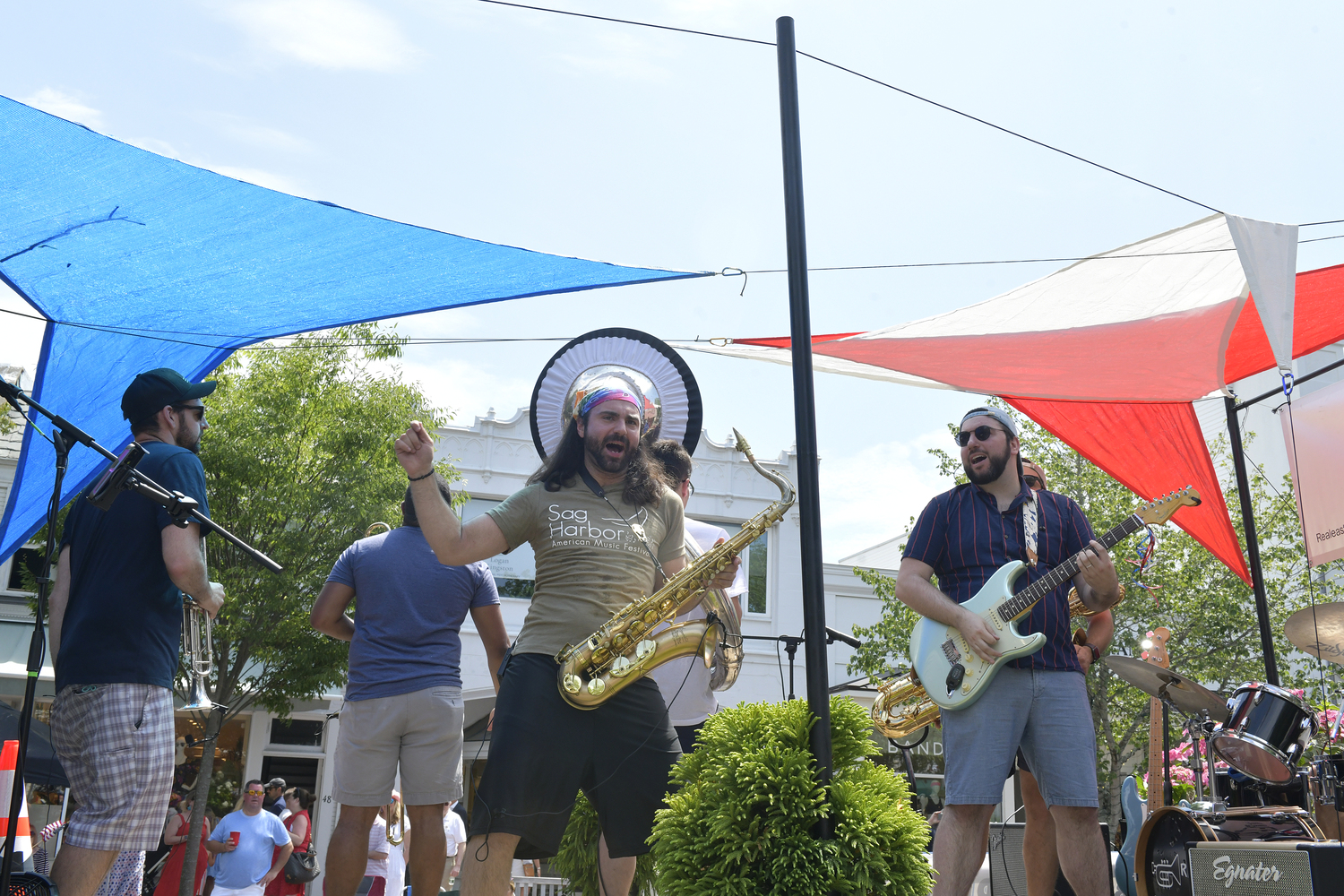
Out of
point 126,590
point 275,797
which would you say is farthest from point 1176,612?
point 126,590

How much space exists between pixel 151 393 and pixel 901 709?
428cm

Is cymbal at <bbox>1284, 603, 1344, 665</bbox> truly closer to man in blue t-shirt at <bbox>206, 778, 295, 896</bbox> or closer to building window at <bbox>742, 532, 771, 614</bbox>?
man in blue t-shirt at <bbox>206, 778, 295, 896</bbox>

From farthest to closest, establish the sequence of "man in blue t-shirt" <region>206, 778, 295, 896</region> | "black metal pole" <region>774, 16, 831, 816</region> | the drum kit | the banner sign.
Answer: "man in blue t-shirt" <region>206, 778, 295, 896</region>
the banner sign
the drum kit
"black metal pole" <region>774, 16, 831, 816</region>

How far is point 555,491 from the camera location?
3.62m

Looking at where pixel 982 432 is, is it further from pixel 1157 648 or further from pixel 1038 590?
pixel 1157 648

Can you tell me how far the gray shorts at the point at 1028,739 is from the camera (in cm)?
372

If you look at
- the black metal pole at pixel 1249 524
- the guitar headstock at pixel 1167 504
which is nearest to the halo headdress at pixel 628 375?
the guitar headstock at pixel 1167 504

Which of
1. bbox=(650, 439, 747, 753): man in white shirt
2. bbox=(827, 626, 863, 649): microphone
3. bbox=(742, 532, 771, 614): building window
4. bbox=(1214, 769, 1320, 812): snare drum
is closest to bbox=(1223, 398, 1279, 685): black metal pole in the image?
bbox=(1214, 769, 1320, 812): snare drum

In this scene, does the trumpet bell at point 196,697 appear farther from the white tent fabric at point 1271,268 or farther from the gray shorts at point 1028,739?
the white tent fabric at point 1271,268

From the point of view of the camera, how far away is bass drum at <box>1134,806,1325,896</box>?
4.27 m

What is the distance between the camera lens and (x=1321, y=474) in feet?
22.1

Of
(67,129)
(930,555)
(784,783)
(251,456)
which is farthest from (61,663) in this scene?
(251,456)

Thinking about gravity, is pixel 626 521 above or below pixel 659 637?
above

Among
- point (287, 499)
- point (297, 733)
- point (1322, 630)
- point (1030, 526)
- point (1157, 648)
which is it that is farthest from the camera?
point (297, 733)
